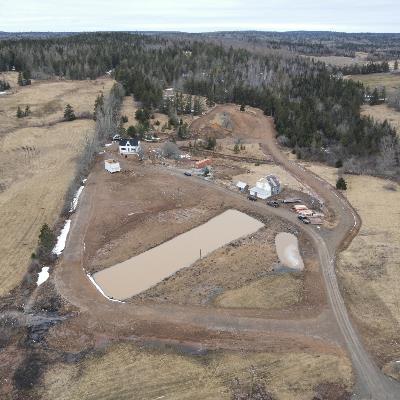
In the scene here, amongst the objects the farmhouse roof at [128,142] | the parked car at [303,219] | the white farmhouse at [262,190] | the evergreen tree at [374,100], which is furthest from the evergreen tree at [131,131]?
the evergreen tree at [374,100]

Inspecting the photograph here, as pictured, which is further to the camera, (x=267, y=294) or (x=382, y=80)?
(x=382, y=80)

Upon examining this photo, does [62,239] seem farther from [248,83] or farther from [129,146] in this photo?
[248,83]

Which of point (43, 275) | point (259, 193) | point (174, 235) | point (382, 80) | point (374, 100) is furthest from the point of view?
point (382, 80)

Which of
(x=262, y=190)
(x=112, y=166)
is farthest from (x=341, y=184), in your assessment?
(x=112, y=166)

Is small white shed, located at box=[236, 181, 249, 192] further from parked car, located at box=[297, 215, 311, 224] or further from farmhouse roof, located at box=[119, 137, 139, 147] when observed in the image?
farmhouse roof, located at box=[119, 137, 139, 147]

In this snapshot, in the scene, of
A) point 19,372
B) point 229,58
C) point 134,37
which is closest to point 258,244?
point 19,372

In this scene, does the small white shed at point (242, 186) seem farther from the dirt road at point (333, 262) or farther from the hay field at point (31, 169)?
the hay field at point (31, 169)

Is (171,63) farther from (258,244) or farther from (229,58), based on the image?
(258,244)

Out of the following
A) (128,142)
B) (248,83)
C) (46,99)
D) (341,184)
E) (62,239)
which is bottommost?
(62,239)
